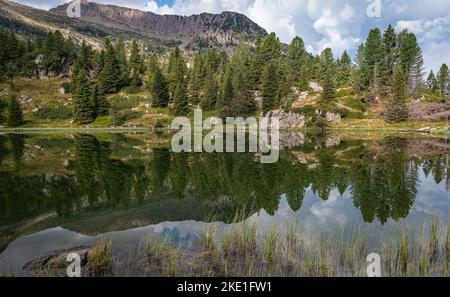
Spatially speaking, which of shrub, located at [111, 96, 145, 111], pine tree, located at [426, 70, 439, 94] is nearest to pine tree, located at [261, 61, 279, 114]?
shrub, located at [111, 96, 145, 111]

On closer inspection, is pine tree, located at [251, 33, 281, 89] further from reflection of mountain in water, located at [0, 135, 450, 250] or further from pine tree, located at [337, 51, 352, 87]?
reflection of mountain in water, located at [0, 135, 450, 250]

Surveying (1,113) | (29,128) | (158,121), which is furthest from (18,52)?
(158,121)

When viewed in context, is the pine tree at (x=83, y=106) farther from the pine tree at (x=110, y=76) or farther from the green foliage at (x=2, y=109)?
the green foliage at (x=2, y=109)

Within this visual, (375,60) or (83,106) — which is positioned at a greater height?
(375,60)

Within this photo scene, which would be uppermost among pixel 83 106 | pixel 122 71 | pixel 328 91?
pixel 122 71

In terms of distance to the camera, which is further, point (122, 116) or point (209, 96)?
point (209, 96)

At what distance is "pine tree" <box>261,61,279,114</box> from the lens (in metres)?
120

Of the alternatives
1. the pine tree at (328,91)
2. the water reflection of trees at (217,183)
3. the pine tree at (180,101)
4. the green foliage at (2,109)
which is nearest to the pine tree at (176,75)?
the pine tree at (180,101)

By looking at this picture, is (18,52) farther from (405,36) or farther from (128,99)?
(405,36)

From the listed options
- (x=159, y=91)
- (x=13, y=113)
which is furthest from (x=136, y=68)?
(x=13, y=113)

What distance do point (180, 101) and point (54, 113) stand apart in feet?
151

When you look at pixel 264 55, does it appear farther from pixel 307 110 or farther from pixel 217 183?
pixel 217 183

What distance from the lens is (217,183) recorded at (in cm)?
2852
